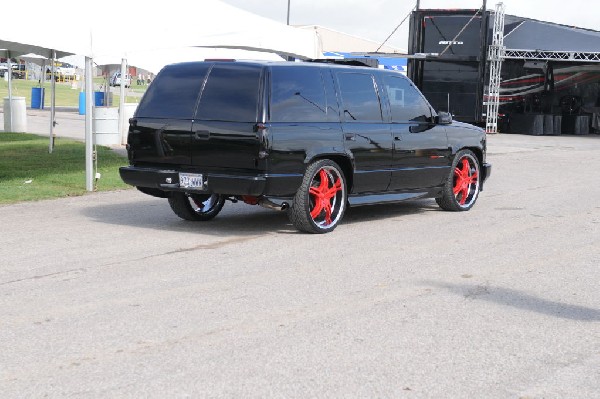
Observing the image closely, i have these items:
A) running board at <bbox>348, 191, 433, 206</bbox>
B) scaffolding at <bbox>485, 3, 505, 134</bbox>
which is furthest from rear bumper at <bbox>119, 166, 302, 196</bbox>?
scaffolding at <bbox>485, 3, 505, 134</bbox>

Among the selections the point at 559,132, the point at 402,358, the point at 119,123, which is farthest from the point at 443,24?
the point at 402,358

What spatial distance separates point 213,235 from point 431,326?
13.3ft

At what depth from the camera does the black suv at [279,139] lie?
959 centimetres

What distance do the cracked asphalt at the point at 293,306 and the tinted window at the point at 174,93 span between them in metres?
1.22

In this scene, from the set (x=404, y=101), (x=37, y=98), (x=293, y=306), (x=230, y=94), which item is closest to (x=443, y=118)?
(x=404, y=101)

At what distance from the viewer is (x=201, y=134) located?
9.77m

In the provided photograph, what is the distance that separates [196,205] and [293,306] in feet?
14.5

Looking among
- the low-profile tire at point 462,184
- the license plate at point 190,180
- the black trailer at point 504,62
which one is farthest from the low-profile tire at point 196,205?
the black trailer at point 504,62

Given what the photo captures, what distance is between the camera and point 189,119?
9898 millimetres

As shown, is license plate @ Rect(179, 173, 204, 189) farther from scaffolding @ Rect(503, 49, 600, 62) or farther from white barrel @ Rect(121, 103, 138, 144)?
scaffolding @ Rect(503, 49, 600, 62)

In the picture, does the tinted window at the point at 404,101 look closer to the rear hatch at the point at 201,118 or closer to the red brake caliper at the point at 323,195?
the red brake caliper at the point at 323,195

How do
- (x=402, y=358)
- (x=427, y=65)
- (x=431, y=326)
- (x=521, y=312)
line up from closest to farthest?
(x=402, y=358) < (x=431, y=326) < (x=521, y=312) < (x=427, y=65)

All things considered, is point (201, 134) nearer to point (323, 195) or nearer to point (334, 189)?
point (323, 195)

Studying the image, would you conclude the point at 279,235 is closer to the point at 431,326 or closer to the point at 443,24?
the point at 431,326
